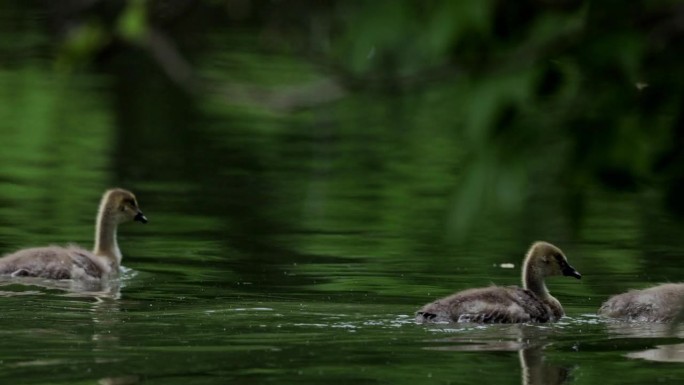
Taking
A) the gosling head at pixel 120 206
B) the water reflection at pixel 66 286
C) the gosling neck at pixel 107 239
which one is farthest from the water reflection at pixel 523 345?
the gosling head at pixel 120 206

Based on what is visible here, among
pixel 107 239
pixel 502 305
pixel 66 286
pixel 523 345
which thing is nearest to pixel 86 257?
pixel 66 286

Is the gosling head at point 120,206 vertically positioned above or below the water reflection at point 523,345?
above

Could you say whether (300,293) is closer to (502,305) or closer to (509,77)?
(502,305)

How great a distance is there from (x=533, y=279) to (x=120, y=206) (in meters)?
4.53

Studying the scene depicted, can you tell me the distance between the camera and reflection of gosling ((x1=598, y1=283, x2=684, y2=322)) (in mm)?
10094

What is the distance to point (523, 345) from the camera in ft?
30.3

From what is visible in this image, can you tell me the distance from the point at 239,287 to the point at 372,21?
8754 mm

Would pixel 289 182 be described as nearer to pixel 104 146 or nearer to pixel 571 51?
pixel 104 146

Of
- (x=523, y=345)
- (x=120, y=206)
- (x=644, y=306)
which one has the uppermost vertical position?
(x=120, y=206)

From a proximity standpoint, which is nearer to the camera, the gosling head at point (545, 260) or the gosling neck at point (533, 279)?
the gosling neck at point (533, 279)

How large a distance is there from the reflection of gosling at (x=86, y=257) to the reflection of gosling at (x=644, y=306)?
411 centimetres

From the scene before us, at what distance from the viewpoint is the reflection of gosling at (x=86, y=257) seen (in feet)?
38.5

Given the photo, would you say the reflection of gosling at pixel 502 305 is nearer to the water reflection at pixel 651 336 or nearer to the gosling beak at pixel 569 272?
the gosling beak at pixel 569 272

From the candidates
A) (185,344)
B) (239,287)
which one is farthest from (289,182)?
(185,344)
